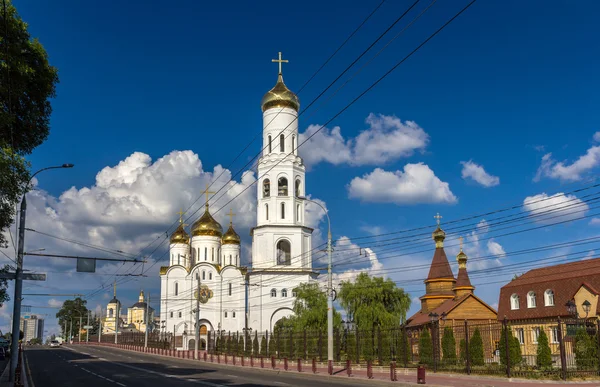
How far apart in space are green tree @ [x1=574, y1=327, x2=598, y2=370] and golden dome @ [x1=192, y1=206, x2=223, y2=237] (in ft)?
195

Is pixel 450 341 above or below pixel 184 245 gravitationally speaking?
below

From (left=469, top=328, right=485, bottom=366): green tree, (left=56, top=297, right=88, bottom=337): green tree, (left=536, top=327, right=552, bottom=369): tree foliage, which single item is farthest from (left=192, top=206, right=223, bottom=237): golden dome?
(left=56, top=297, right=88, bottom=337): green tree

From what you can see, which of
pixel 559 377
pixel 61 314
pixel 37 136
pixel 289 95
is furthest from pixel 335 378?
pixel 61 314

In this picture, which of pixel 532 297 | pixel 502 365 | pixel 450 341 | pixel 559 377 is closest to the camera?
pixel 559 377

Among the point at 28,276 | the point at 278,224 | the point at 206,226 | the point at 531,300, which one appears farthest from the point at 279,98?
the point at 28,276

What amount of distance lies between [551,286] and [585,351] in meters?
17.6

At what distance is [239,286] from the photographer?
75.6 meters

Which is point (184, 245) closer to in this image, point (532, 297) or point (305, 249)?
point (305, 249)

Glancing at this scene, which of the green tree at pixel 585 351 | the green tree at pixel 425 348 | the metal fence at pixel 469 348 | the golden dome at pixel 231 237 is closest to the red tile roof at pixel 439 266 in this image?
the metal fence at pixel 469 348

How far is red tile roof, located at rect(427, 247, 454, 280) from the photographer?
61562 millimetres

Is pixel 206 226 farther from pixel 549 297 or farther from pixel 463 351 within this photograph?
pixel 463 351

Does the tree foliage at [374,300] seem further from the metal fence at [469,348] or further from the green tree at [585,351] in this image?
the green tree at [585,351]

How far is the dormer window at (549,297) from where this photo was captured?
40438 millimetres

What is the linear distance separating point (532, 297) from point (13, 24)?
1425 inches
